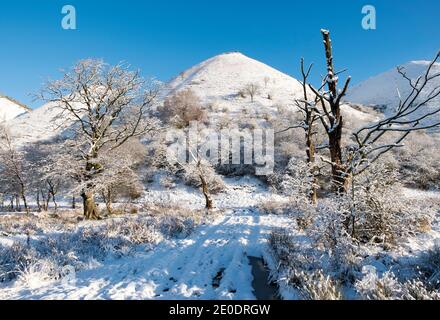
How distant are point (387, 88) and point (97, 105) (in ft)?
235

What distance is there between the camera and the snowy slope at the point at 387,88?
53.7 m

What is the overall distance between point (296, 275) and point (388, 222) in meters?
3.39

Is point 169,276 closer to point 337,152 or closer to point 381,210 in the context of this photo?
point 337,152

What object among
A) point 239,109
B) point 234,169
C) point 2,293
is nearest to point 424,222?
point 2,293

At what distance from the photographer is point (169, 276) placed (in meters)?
5.69

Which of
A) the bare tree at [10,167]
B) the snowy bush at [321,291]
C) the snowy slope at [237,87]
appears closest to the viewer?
the snowy bush at [321,291]

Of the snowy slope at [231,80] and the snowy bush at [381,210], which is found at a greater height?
the snowy slope at [231,80]

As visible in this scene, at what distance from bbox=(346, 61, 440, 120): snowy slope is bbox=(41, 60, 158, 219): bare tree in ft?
167

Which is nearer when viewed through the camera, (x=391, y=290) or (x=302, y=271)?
(x=391, y=290)

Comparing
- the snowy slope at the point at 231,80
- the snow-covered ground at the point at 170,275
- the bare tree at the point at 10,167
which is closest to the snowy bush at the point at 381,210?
the snow-covered ground at the point at 170,275

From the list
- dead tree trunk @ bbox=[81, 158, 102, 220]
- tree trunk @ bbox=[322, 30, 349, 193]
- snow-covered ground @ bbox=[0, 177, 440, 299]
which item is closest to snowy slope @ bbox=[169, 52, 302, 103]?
dead tree trunk @ bbox=[81, 158, 102, 220]

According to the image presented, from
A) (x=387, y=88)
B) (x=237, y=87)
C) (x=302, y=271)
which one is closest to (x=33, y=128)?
(x=237, y=87)

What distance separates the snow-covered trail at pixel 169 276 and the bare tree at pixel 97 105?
905 centimetres

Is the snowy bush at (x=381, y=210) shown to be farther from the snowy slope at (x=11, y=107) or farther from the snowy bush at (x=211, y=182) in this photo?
the snowy slope at (x=11, y=107)
